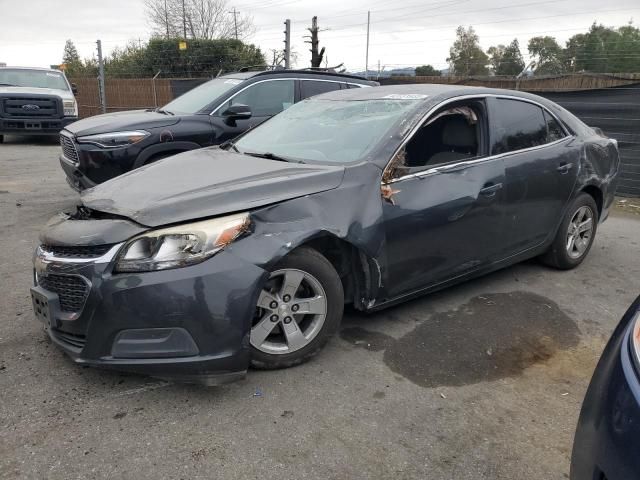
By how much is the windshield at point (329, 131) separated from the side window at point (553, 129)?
1474mm

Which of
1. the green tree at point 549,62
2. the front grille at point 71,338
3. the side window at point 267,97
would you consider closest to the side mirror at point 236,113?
the side window at point 267,97

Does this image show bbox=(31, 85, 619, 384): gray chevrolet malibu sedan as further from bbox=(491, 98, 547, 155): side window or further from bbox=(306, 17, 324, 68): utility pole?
bbox=(306, 17, 324, 68): utility pole

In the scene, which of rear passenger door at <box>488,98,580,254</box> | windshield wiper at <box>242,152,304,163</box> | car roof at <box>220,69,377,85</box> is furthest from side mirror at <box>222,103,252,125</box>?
rear passenger door at <box>488,98,580,254</box>

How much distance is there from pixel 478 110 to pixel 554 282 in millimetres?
1689

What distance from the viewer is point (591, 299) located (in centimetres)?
439

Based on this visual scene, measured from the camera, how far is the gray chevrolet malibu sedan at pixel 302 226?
105 inches

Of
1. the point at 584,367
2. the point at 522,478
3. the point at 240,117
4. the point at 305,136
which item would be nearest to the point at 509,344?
the point at 584,367

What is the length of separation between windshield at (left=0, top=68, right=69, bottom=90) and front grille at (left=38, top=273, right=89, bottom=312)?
41.7 feet

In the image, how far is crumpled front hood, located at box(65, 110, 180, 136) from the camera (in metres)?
5.88

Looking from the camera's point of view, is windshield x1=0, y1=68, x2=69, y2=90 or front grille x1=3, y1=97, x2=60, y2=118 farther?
windshield x1=0, y1=68, x2=69, y2=90

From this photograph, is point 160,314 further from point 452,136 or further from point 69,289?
point 452,136

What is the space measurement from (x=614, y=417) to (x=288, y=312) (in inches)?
72.0

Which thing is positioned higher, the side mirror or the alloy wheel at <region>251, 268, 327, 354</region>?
the side mirror

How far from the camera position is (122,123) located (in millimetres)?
5953
